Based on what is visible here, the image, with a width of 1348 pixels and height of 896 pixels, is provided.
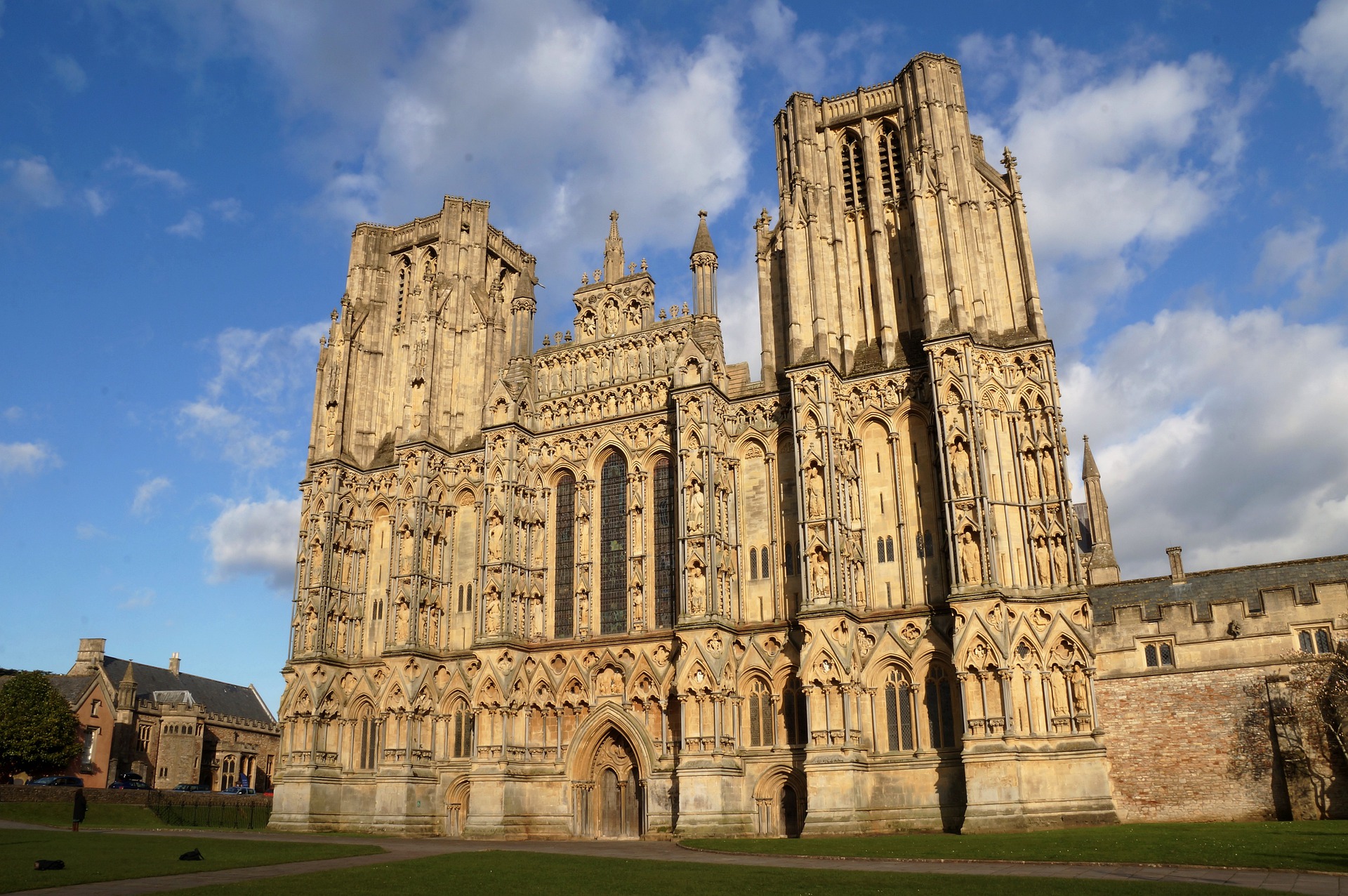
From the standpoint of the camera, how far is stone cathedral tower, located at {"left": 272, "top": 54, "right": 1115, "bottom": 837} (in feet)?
105

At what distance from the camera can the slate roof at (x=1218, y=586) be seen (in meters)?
33.7

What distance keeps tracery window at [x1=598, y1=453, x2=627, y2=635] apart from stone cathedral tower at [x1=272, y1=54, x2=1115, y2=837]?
122 millimetres

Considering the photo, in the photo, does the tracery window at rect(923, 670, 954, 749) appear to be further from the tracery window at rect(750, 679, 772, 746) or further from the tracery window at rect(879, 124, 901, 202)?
the tracery window at rect(879, 124, 901, 202)

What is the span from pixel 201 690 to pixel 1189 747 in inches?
3246

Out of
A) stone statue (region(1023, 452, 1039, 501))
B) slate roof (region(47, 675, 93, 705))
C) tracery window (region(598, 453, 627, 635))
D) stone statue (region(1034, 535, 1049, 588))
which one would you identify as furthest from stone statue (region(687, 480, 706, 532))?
slate roof (region(47, 675, 93, 705))

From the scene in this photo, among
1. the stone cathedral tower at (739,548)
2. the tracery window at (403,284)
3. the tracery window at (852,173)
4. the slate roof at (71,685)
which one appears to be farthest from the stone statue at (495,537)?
the slate roof at (71,685)

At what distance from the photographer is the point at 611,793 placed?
36.8m

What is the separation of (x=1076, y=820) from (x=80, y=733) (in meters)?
63.8

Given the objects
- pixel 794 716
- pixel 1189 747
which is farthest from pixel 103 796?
pixel 1189 747

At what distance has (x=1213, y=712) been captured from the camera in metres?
31.8

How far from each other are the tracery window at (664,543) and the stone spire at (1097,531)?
2829 cm

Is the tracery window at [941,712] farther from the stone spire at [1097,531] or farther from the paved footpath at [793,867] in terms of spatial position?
the stone spire at [1097,531]

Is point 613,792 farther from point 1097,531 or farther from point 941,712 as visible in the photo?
point 1097,531

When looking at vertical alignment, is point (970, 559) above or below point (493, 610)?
above
